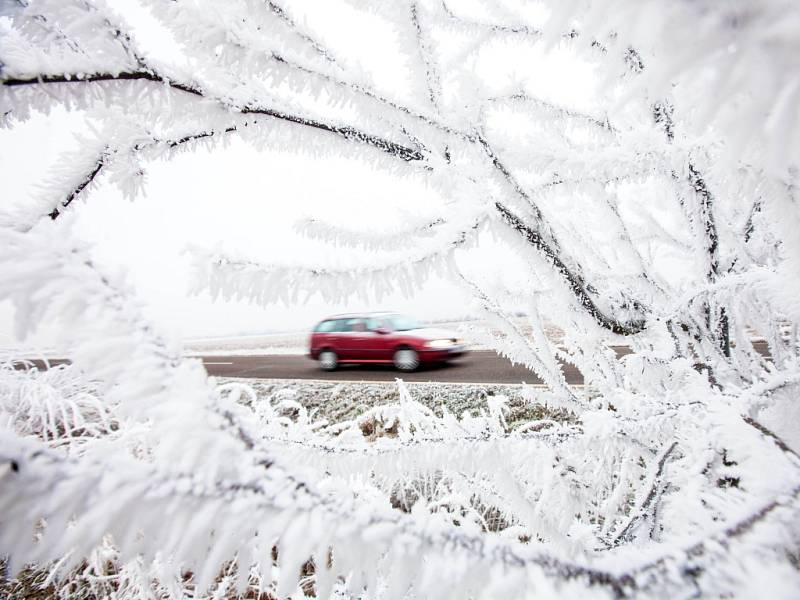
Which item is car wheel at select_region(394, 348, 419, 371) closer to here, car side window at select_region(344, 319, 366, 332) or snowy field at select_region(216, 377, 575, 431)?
car side window at select_region(344, 319, 366, 332)

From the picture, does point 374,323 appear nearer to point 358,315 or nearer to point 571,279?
point 358,315

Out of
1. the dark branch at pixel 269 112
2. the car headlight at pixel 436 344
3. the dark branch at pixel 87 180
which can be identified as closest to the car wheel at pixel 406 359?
the car headlight at pixel 436 344

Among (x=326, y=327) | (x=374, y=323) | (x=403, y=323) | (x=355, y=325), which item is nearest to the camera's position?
(x=403, y=323)

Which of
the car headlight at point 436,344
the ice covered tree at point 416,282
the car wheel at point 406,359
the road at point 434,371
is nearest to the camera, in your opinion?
the ice covered tree at point 416,282

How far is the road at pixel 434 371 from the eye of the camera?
9.37m

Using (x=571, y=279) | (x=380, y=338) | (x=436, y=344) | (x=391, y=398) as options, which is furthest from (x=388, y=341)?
(x=571, y=279)

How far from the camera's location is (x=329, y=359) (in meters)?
11.6

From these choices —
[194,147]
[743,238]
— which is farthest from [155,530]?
[743,238]

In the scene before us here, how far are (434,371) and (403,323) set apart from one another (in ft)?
5.11

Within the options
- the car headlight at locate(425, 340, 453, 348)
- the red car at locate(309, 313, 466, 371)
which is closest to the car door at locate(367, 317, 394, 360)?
the red car at locate(309, 313, 466, 371)

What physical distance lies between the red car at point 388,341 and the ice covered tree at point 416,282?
883cm

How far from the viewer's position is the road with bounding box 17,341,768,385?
9.37 meters

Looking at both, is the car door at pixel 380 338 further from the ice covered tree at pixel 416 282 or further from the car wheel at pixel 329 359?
the ice covered tree at pixel 416 282

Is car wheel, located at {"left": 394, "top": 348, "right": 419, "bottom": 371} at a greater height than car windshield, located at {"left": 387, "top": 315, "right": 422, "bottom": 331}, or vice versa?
car windshield, located at {"left": 387, "top": 315, "right": 422, "bottom": 331}
